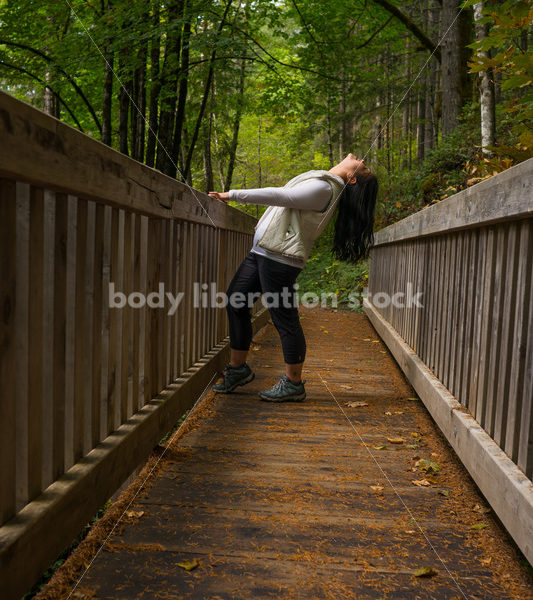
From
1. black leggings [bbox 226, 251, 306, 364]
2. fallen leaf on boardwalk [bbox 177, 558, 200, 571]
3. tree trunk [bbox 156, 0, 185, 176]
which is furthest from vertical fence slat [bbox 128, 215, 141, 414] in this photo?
→ tree trunk [bbox 156, 0, 185, 176]

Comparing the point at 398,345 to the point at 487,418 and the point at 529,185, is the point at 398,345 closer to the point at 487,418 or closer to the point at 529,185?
the point at 487,418

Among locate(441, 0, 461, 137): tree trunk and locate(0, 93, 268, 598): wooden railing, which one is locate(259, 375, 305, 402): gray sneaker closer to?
locate(0, 93, 268, 598): wooden railing

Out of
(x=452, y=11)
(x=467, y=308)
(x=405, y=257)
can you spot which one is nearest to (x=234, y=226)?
(x=405, y=257)

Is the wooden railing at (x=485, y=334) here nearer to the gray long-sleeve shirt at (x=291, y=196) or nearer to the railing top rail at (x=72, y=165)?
the gray long-sleeve shirt at (x=291, y=196)

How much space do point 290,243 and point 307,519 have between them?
2.04 metres

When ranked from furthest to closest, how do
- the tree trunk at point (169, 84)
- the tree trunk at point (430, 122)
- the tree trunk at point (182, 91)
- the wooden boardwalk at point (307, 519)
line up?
the tree trunk at point (430, 122), the tree trunk at point (169, 84), the tree trunk at point (182, 91), the wooden boardwalk at point (307, 519)

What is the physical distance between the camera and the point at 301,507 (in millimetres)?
2395

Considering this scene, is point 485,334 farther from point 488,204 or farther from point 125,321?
point 125,321

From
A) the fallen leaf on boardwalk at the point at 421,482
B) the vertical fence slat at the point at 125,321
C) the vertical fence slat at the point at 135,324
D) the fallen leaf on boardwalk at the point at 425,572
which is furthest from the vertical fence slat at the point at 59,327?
the fallen leaf on boardwalk at the point at 421,482

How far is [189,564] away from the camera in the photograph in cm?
189

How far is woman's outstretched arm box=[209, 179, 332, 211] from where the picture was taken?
3484 millimetres

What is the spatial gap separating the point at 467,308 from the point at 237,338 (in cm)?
180

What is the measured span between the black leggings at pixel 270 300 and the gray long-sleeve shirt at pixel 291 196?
7 centimetres

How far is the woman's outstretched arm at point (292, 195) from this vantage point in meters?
3.48
